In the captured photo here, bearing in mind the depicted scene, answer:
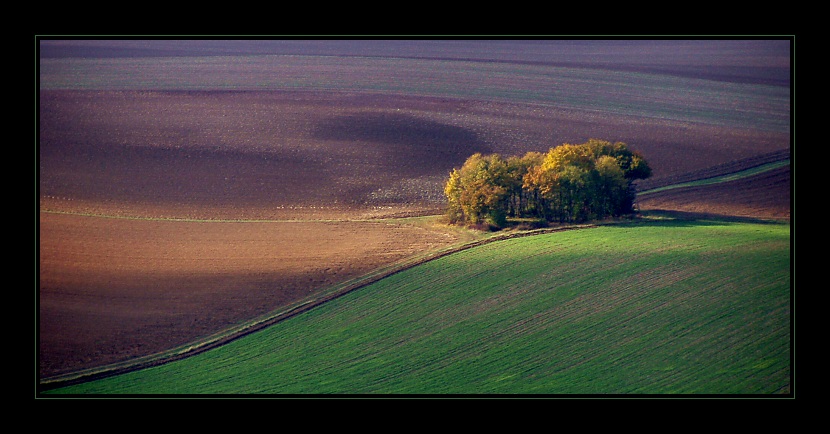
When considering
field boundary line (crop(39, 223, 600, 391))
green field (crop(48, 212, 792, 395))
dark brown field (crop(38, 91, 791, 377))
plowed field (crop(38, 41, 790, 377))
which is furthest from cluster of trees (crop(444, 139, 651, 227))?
green field (crop(48, 212, 792, 395))

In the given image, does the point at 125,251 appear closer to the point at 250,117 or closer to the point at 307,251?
the point at 307,251

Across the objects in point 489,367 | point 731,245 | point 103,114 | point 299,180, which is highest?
point 103,114

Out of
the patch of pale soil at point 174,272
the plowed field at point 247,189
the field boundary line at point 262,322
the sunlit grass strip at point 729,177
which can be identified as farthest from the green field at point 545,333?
the sunlit grass strip at point 729,177

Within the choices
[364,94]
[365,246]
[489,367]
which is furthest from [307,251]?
[364,94]

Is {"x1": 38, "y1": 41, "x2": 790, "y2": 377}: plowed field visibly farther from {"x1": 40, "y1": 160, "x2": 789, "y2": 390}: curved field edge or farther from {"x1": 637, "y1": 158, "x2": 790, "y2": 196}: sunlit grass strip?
{"x1": 637, "y1": 158, "x2": 790, "y2": 196}: sunlit grass strip

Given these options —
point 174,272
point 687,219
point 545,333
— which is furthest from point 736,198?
point 174,272
